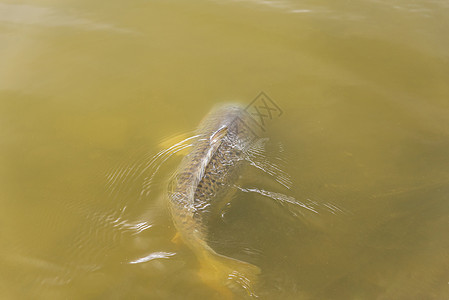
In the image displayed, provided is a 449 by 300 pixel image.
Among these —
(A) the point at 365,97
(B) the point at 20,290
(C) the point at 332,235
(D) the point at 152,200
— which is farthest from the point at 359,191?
(B) the point at 20,290

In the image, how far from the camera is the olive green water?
2.61 metres

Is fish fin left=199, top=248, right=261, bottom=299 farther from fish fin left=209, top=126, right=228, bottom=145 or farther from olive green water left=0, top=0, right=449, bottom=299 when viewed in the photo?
fish fin left=209, top=126, right=228, bottom=145

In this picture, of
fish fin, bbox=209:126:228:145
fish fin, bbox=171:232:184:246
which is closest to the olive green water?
fish fin, bbox=171:232:184:246

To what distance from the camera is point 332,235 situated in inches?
110

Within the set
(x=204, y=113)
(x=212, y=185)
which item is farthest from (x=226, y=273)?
(x=204, y=113)

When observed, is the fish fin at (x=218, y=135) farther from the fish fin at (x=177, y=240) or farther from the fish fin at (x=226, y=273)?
the fish fin at (x=226, y=273)

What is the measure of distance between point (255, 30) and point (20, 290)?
166 inches

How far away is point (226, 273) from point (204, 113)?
1899 mm

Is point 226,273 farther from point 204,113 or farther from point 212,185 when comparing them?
point 204,113

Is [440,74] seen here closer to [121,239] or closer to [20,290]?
[121,239]

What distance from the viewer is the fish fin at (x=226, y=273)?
2.45 metres

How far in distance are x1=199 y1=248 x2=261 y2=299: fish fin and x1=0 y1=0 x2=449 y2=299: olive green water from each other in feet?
0.23

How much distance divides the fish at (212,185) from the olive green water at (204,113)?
0.33ft

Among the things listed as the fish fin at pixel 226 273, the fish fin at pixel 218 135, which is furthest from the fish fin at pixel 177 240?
the fish fin at pixel 218 135
